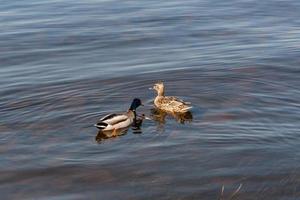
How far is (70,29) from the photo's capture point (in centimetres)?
3133

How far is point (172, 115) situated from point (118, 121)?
2.10m

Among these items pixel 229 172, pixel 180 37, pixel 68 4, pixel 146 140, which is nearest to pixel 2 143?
pixel 146 140

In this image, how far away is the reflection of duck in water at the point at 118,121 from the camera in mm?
17812

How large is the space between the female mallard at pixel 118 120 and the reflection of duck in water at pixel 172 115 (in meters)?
0.73

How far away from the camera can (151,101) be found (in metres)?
21.1

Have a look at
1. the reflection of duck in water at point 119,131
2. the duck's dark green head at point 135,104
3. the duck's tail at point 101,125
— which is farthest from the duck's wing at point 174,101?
the duck's tail at point 101,125

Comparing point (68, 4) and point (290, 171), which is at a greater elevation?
point (68, 4)

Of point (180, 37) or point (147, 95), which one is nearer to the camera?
point (147, 95)

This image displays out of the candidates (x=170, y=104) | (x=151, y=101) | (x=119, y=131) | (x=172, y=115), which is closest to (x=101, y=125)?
(x=119, y=131)

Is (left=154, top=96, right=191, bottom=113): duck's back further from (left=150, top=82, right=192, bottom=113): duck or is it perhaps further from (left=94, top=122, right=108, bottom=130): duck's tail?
(left=94, top=122, right=108, bottom=130): duck's tail

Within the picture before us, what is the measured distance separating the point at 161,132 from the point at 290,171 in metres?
4.15

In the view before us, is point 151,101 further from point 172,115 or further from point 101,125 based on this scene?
point 101,125

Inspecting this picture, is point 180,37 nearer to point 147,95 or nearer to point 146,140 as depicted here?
point 147,95

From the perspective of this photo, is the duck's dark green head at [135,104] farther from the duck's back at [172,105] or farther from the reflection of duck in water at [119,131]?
the duck's back at [172,105]
